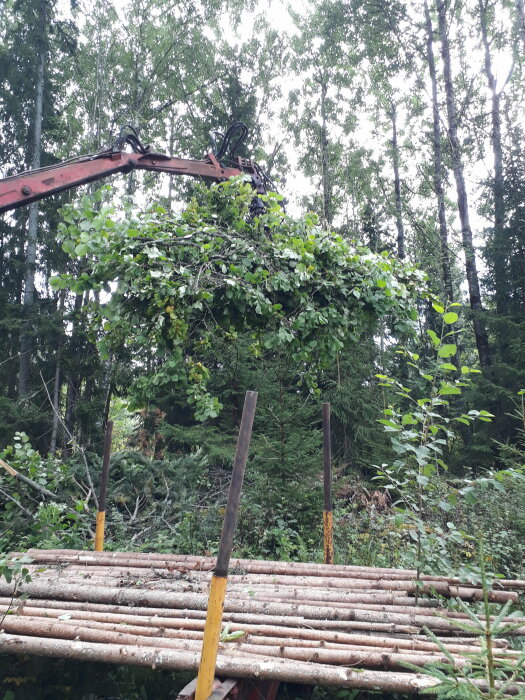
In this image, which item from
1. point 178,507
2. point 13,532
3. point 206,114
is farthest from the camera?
point 206,114

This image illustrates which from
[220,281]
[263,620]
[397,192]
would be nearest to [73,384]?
[220,281]

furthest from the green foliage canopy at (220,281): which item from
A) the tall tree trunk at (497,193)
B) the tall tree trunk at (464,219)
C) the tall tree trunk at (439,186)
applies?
the tall tree trunk at (439,186)

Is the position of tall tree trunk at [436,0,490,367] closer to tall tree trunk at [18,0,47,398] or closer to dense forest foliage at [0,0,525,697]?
dense forest foliage at [0,0,525,697]

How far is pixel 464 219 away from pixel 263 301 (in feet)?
36.6

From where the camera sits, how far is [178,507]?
6.75m

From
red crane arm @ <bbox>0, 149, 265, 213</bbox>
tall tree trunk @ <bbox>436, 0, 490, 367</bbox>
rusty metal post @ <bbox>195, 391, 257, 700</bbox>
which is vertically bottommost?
rusty metal post @ <bbox>195, 391, 257, 700</bbox>

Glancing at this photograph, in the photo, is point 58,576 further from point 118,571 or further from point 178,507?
point 178,507

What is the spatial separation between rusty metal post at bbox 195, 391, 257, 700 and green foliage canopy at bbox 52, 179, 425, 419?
1.91 meters

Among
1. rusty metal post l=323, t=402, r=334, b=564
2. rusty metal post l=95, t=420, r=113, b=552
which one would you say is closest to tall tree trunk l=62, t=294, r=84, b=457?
rusty metal post l=95, t=420, r=113, b=552

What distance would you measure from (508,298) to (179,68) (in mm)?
13020

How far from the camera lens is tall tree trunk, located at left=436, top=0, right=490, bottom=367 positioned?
12.2 m

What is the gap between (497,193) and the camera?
1323 centimetres

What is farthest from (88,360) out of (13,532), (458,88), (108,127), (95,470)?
(458,88)

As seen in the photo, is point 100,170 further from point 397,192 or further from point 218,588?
point 397,192
